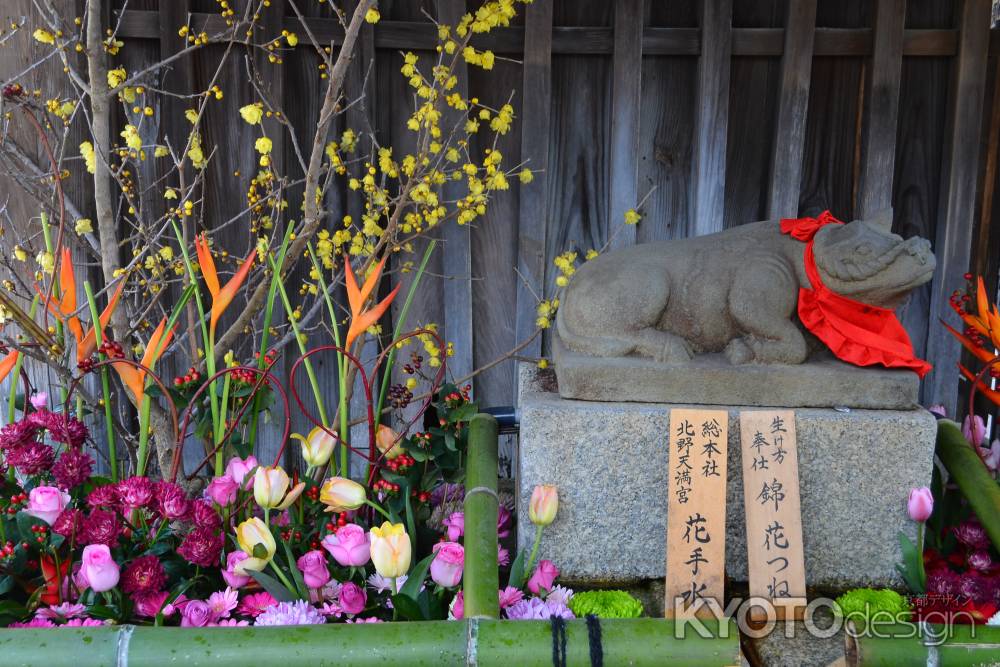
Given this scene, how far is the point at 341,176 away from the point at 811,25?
1568 mm

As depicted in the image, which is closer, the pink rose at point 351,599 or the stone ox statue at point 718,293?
the pink rose at point 351,599

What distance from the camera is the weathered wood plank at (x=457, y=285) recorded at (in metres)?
2.76

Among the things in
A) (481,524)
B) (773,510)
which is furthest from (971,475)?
(481,524)

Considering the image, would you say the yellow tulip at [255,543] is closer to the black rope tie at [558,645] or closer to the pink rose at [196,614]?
the pink rose at [196,614]

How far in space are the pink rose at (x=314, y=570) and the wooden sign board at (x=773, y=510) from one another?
2.76ft

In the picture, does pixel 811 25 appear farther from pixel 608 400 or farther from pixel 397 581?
pixel 397 581

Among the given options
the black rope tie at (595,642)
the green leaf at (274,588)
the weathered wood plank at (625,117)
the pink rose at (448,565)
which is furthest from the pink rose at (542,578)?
the weathered wood plank at (625,117)

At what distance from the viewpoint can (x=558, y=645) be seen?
1.34 metres

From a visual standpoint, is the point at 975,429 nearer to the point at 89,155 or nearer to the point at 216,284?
the point at 216,284

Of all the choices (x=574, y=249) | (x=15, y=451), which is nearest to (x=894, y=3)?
(x=574, y=249)

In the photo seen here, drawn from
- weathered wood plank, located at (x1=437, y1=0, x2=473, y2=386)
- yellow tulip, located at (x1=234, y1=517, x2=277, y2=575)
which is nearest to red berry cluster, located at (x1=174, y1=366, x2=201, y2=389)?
yellow tulip, located at (x1=234, y1=517, x2=277, y2=575)

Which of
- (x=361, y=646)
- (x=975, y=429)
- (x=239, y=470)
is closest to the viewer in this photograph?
(x=361, y=646)

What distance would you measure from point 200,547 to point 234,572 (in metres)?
0.09

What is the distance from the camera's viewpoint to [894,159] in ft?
8.94
